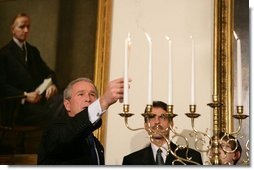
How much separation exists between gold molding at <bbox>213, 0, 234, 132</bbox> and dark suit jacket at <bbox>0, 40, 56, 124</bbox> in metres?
0.72

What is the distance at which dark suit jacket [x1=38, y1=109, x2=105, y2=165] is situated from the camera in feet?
6.23

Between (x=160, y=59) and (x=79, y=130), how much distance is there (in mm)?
444

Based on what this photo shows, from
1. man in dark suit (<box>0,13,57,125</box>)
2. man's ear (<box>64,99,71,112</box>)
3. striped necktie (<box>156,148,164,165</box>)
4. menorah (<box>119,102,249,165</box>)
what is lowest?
striped necktie (<box>156,148,164,165</box>)

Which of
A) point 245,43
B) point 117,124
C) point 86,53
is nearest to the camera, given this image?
point 245,43

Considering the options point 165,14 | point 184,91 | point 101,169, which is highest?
point 165,14

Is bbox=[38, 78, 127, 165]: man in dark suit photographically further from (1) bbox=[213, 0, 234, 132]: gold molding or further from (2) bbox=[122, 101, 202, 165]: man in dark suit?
(1) bbox=[213, 0, 234, 132]: gold molding

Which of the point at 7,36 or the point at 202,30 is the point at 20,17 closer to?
the point at 7,36

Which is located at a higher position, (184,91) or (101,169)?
(184,91)

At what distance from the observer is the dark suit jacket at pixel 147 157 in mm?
1847

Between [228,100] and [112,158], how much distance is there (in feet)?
1.69

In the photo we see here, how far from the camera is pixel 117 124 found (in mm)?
1985

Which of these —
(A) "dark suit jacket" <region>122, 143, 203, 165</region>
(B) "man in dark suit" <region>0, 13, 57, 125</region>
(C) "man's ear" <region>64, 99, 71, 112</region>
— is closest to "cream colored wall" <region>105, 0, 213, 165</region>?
(A) "dark suit jacket" <region>122, 143, 203, 165</region>

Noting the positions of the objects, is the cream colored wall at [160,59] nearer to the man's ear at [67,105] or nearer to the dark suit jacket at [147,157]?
the dark suit jacket at [147,157]

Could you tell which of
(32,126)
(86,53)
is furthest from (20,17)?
(32,126)
